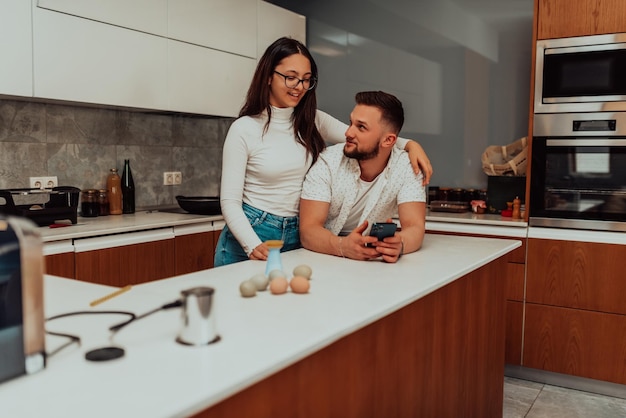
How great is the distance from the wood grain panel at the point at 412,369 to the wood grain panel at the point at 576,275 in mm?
1004

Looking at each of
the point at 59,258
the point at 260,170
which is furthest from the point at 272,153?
the point at 59,258

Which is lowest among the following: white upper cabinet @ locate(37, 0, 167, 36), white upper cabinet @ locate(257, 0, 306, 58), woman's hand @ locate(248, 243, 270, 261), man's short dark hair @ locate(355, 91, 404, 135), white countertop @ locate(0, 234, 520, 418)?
white countertop @ locate(0, 234, 520, 418)

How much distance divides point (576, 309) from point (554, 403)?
53 centimetres

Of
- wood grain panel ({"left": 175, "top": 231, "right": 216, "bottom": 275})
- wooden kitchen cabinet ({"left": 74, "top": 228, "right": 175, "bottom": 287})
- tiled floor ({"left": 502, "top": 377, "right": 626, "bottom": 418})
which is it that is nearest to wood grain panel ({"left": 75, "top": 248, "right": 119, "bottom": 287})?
wooden kitchen cabinet ({"left": 74, "top": 228, "right": 175, "bottom": 287})

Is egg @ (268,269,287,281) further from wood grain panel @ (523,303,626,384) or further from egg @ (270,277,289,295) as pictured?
wood grain panel @ (523,303,626,384)

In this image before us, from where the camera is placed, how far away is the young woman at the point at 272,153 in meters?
2.17

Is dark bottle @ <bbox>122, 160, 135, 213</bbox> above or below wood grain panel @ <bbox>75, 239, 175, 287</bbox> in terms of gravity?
above

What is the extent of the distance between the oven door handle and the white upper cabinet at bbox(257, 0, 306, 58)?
6.70 ft

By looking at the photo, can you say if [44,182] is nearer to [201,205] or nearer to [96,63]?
[96,63]

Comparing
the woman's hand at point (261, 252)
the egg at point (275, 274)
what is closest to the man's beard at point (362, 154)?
the woman's hand at point (261, 252)

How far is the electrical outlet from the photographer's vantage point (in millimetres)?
3260

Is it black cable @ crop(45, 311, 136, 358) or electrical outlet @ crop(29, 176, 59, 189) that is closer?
→ black cable @ crop(45, 311, 136, 358)

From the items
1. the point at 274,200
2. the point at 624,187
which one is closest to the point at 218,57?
the point at 274,200

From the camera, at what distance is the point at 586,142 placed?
3271 mm
